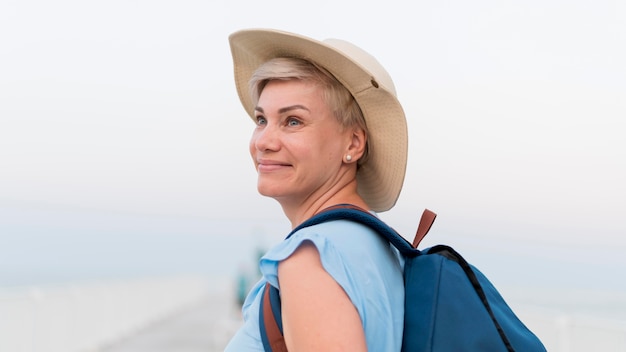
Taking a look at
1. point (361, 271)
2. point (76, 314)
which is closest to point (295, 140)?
point (361, 271)

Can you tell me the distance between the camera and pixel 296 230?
6.31ft

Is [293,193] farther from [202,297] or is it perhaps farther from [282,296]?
[202,297]

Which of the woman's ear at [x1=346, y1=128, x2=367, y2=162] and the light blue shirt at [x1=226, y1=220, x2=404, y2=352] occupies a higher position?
the woman's ear at [x1=346, y1=128, x2=367, y2=162]

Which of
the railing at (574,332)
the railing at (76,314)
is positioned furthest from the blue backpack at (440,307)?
the railing at (76,314)

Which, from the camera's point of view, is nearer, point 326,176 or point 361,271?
point 361,271

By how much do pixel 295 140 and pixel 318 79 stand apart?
0.19 m

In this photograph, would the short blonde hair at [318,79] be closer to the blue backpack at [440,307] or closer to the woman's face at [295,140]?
the woman's face at [295,140]

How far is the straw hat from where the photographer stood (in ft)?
6.95

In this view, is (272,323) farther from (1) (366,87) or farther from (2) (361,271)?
(1) (366,87)

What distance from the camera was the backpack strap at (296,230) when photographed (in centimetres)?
184

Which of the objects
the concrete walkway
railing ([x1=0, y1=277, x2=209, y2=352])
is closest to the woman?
railing ([x1=0, y1=277, x2=209, y2=352])

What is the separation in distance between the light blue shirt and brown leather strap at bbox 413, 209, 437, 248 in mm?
331

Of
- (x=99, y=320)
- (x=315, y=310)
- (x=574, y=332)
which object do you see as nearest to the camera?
(x=315, y=310)

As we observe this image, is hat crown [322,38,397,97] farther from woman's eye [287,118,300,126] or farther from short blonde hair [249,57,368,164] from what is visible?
woman's eye [287,118,300,126]
